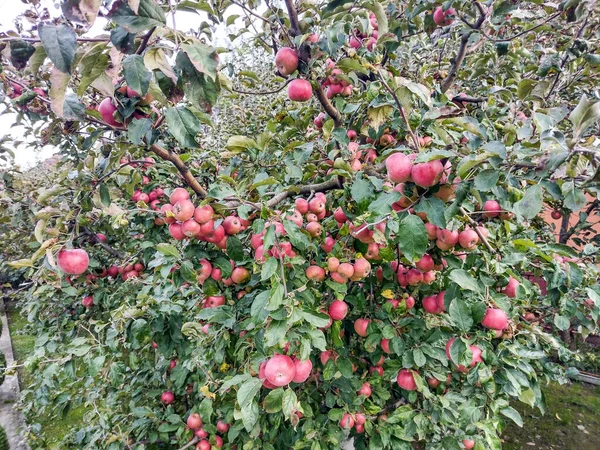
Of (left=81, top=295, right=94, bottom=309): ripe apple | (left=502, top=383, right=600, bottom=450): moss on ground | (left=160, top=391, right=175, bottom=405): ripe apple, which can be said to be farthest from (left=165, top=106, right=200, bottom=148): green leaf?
(left=502, top=383, right=600, bottom=450): moss on ground

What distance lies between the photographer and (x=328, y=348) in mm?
1721

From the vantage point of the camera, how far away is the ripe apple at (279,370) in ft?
3.80

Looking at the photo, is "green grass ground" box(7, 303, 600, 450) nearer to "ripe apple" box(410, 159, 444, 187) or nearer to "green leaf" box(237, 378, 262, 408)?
"green leaf" box(237, 378, 262, 408)

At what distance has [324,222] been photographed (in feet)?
5.44

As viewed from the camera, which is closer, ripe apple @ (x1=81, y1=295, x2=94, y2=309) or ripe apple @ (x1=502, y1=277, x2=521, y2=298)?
ripe apple @ (x1=502, y1=277, x2=521, y2=298)

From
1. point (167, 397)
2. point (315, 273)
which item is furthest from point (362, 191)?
point (167, 397)

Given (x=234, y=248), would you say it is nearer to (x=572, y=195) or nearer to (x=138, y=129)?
(x=138, y=129)

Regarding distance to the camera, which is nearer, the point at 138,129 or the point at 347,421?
the point at 138,129

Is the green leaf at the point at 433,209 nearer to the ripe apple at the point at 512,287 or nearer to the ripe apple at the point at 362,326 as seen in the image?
the ripe apple at the point at 512,287

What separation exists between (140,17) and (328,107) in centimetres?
107

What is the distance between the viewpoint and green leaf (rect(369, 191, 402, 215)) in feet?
3.69

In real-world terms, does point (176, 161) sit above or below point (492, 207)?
above

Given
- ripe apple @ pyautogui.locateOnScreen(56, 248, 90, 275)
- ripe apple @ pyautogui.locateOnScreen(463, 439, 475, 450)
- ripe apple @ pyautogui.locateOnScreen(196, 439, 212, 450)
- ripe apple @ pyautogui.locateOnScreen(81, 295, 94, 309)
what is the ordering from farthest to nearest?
ripe apple @ pyautogui.locateOnScreen(81, 295, 94, 309) < ripe apple @ pyautogui.locateOnScreen(196, 439, 212, 450) < ripe apple @ pyautogui.locateOnScreen(463, 439, 475, 450) < ripe apple @ pyautogui.locateOnScreen(56, 248, 90, 275)

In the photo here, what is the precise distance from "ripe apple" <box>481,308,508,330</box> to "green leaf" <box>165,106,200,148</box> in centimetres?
121
